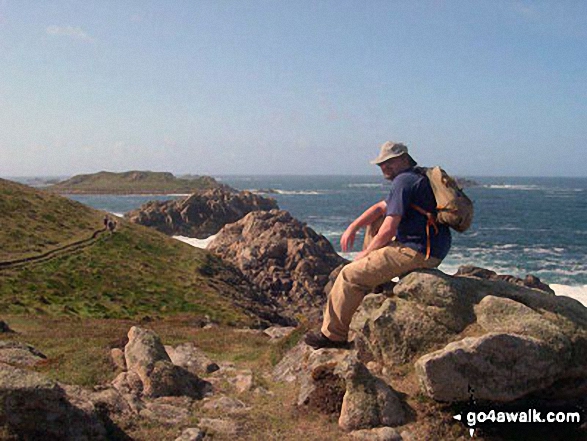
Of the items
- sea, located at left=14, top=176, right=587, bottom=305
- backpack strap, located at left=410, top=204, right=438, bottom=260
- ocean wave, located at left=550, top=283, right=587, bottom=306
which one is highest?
backpack strap, located at left=410, top=204, right=438, bottom=260

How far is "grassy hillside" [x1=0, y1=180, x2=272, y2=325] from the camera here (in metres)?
37.1

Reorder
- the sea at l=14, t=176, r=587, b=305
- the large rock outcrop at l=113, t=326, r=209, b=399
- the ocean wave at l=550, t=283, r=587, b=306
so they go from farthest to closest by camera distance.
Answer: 1. the sea at l=14, t=176, r=587, b=305
2. the ocean wave at l=550, t=283, r=587, b=306
3. the large rock outcrop at l=113, t=326, r=209, b=399

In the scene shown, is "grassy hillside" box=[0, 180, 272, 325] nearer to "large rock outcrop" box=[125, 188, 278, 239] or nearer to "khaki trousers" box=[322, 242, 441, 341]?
"khaki trousers" box=[322, 242, 441, 341]

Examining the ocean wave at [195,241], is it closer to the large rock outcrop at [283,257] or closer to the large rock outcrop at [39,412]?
the large rock outcrop at [283,257]

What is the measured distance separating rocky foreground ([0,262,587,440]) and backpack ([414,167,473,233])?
1.37m

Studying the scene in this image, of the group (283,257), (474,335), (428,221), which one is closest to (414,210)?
(428,221)

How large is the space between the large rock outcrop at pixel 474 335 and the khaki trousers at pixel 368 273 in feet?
0.91

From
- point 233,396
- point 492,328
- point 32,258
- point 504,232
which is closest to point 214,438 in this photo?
point 233,396

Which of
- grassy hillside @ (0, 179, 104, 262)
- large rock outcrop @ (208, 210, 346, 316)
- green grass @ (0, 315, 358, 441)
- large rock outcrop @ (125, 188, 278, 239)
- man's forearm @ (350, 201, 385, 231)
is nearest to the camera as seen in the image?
green grass @ (0, 315, 358, 441)

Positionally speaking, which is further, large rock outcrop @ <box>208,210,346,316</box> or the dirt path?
large rock outcrop @ <box>208,210,346,316</box>

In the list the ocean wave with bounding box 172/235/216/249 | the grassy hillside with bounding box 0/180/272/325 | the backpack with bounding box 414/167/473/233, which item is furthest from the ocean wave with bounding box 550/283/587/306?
the ocean wave with bounding box 172/235/216/249

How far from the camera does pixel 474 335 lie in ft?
34.1

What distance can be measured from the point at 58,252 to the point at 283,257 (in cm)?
2796

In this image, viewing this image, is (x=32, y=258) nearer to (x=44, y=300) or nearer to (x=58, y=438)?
(x=44, y=300)
